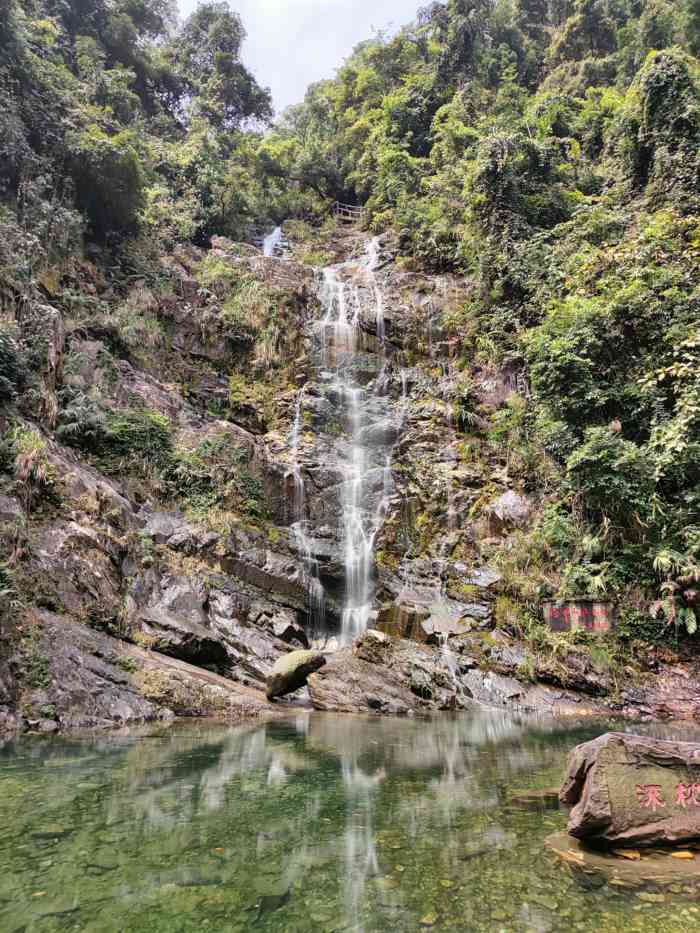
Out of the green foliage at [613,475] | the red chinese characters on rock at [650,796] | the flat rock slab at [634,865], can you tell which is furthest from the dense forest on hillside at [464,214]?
the red chinese characters on rock at [650,796]

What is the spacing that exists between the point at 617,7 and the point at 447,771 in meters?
36.2

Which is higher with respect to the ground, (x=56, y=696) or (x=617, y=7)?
(x=617, y=7)

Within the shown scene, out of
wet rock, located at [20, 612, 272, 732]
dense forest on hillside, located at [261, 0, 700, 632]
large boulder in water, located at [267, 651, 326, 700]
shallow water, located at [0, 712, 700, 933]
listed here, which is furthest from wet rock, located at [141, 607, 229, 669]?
dense forest on hillside, located at [261, 0, 700, 632]

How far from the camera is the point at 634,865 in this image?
10.0ft

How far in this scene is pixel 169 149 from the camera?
2525 cm

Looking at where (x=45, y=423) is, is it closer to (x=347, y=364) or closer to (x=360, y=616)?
(x=360, y=616)

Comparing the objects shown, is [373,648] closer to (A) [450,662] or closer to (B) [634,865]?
(A) [450,662]

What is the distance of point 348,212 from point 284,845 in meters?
31.3

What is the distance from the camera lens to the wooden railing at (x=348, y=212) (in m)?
29.2

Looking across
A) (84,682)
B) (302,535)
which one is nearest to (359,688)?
(84,682)

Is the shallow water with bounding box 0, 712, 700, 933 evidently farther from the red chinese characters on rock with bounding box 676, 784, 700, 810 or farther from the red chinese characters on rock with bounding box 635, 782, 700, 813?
the red chinese characters on rock with bounding box 676, 784, 700, 810

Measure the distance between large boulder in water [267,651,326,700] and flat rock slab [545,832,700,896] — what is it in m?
7.10

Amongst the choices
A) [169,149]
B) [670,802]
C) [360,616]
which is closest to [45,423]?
[360,616]

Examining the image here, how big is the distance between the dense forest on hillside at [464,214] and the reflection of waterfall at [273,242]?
81 cm
